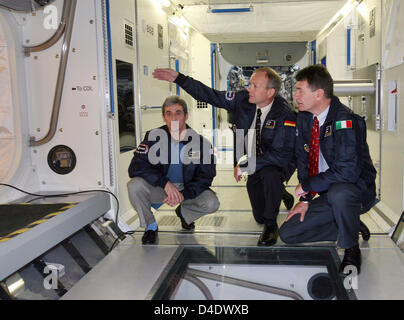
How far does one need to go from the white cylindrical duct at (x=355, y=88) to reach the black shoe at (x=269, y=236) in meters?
1.61

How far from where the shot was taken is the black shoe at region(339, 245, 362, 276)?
240 centimetres

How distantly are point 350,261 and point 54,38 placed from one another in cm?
271

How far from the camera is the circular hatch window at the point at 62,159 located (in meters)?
3.27

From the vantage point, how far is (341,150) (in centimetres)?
240

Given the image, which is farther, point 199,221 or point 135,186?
point 199,221

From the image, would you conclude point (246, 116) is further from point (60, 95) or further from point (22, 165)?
point (22, 165)

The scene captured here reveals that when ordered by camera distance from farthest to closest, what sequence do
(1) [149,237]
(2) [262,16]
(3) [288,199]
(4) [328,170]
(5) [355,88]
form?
(2) [262,16] < (3) [288,199] < (5) [355,88] < (1) [149,237] < (4) [328,170]

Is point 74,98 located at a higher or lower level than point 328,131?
higher

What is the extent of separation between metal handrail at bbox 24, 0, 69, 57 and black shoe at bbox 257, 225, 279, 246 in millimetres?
2203

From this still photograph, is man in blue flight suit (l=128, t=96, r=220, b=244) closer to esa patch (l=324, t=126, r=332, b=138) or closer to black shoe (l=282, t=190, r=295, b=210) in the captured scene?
esa patch (l=324, t=126, r=332, b=138)

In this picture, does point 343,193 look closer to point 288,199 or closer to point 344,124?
point 344,124

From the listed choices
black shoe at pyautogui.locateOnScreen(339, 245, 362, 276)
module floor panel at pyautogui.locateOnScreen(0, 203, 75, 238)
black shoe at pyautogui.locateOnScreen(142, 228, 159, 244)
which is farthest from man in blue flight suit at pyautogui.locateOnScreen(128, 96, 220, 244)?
black shoe at pyautogui.locateOnScreen(339, 245, 362, 276)

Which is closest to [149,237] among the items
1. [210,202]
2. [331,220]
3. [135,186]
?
[135,186]
